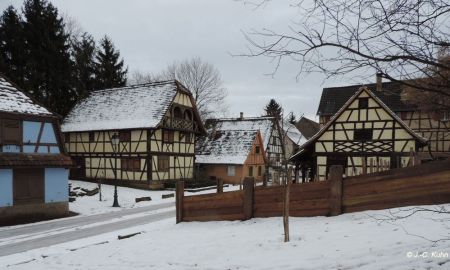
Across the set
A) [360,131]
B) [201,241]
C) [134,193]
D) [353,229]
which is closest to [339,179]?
[353,229]

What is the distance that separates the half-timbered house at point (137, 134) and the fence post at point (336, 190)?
2402cm

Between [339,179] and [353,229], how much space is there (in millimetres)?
1594

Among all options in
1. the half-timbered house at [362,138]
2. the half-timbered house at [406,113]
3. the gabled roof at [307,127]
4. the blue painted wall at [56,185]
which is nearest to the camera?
the blue painted wall at [56,185]

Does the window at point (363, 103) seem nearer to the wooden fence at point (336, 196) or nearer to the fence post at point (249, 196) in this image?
the wooden fence at point (336, 196)

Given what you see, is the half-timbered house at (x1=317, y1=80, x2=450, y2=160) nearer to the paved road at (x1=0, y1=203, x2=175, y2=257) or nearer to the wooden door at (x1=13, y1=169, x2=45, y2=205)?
the paved road at (x1=0, y1=203, x2=175, y2=257)

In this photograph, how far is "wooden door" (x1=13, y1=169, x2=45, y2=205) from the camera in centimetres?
1873

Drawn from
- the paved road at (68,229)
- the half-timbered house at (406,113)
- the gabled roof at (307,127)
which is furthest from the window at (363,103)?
the gabled roof at (307,127)

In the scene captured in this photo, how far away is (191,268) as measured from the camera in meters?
6.66

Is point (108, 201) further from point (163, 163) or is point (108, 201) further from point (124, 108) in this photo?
point (124, 108)

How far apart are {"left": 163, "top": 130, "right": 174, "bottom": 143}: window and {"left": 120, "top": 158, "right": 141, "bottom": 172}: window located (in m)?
2.87

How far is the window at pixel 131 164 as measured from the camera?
33.1 metres

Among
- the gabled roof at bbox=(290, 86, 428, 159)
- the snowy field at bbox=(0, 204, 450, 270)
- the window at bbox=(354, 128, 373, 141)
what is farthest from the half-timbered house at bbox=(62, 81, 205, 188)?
the snowy field at bbox=(0, 204, 450, 270)

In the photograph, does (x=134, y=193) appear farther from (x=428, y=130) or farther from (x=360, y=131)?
(x=428, y=130)

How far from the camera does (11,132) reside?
19031 mm
